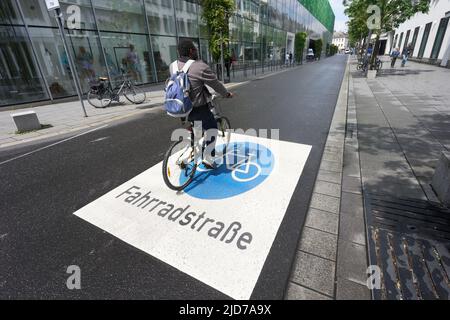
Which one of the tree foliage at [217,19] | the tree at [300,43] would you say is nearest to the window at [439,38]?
the tree at [300,43]

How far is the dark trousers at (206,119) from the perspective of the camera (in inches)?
130

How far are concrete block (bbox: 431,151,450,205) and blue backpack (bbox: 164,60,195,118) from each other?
3.48m

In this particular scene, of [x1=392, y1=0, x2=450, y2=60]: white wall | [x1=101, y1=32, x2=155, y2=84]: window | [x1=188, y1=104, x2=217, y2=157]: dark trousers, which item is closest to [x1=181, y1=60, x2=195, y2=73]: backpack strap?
[x1=188, y1=104, x2=217, y2=157]: dark trousers

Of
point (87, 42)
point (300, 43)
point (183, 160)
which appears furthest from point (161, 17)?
point (300, 43)

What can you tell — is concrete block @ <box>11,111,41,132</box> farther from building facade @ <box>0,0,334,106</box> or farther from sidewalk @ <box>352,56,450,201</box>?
sidewalk @ <box>352,56,450,201</box>

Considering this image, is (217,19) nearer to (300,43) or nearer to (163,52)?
(163,52)

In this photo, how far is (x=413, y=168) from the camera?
12.8 feet

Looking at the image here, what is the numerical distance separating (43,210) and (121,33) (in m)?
13.4

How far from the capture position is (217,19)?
14500 millimetres

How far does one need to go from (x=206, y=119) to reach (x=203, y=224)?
1569 mm

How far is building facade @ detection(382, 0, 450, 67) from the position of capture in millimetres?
21812

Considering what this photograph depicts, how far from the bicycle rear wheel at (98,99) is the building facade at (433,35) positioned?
2855cm

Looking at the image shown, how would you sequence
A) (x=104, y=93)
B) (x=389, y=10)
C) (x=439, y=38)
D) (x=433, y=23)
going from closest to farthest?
(x=104, y=93), (x=389, y=10), (x=439, y=38), (x=433, y=23)
